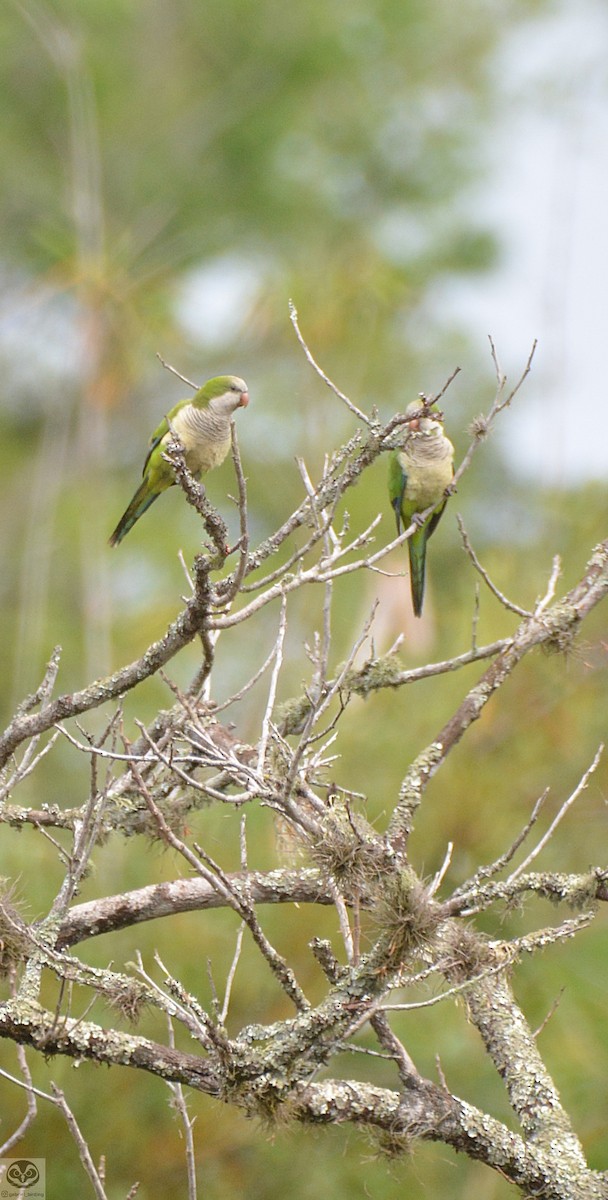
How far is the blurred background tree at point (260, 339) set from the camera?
5945 millimetres

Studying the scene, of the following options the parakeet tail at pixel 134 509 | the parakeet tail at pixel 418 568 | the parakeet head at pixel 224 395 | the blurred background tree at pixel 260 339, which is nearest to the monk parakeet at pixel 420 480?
the parakeet tail at pixel 418 568

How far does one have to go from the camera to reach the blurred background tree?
595 centimetres

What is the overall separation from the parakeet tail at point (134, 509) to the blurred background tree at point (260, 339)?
1227 mm

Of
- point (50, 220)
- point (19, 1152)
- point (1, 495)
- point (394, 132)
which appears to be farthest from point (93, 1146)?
point (394, 132)

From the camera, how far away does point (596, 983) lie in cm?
572

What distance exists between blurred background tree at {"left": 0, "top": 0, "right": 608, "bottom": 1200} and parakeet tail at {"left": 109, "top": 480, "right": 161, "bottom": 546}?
123cm

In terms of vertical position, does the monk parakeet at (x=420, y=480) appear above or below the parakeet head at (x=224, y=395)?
above

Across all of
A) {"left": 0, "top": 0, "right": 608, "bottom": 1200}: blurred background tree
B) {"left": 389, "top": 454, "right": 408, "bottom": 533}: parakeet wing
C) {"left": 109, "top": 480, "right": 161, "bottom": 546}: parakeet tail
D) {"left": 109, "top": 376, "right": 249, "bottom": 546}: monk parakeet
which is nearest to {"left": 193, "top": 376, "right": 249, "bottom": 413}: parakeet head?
{"left": 109, "top": 376, "right": 249, "bottom": 546}: monk parakeet


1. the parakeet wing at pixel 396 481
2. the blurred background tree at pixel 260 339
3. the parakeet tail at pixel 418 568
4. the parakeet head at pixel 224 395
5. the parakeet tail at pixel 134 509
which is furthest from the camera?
the blurred background tree at pixel 260 339

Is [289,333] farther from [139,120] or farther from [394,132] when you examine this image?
[394,132]

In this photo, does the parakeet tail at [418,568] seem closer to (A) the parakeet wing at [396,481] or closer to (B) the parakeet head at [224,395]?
(A) the parakeet wing at [396,481]

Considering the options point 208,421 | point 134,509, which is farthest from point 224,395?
point 134,509

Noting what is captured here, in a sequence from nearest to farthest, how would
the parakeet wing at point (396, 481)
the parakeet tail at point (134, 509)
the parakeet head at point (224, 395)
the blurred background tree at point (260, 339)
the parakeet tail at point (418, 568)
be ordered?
1. the parakeet head at point (224, 395)
2. the parakeet tail at point (134, 509)
3. the parakeet tail at point (418, 568)
4. the parakeet wing at point (396, 481)
5. the blurred background tree at point (260, 339)

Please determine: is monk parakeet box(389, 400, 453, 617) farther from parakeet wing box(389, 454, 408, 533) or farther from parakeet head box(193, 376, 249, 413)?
parakeet head box(193, 376, 249, 413)
